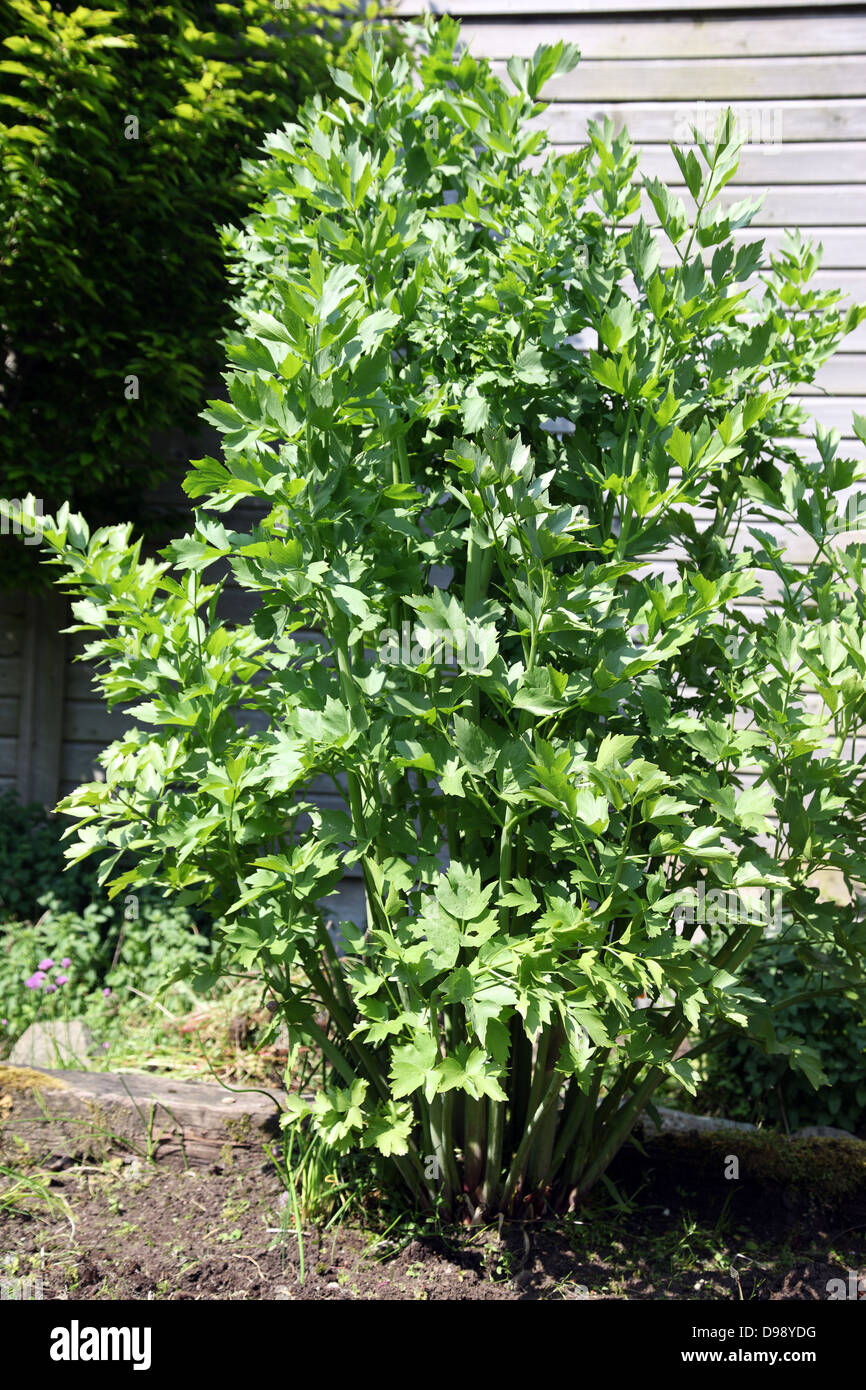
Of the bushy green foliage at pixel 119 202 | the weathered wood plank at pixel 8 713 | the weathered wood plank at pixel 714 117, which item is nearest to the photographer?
the bushy green foliage at pixel 119 202

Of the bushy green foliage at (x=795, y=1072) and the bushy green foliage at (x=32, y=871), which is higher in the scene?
the bushy green foliage at (x=32, y=871)

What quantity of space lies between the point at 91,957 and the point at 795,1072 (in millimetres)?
2535

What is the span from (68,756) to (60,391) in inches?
63.6

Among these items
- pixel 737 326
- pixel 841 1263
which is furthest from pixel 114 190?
pixel 841 1263

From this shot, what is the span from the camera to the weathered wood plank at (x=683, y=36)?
12.6 feet

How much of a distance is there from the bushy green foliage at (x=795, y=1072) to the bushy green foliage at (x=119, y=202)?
2940mm

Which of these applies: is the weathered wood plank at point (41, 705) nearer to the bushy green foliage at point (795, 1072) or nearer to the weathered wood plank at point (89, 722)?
the weathered wood plank at point (89, 722)

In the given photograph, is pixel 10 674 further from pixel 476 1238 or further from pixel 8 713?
pixel 476 1238

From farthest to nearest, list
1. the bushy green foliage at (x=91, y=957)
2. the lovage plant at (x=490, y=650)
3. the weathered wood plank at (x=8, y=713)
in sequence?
the weathered wood plank at (x=8, y=713) < the bushy green foliage at (x=91, y=957) < the lovage plant at (x=490, y=650)

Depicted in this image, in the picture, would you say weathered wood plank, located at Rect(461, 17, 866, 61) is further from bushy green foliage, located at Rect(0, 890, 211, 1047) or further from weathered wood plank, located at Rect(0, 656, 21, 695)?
bushy green foliage, located at Rect(0, 890, 211, 1047)

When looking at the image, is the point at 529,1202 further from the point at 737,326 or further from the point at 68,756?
the point at 68,756

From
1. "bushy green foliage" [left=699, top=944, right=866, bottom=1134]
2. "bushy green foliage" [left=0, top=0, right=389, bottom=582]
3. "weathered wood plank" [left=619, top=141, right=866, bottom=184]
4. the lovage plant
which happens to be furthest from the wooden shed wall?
"bushy green foliage" [left=699, top=944, right=866, bottom=1134]

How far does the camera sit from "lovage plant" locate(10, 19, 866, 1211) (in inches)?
67.8

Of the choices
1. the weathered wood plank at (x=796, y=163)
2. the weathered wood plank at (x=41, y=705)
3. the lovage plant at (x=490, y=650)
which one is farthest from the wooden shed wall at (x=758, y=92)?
the weathered wood plank at (x=41, y=705)
